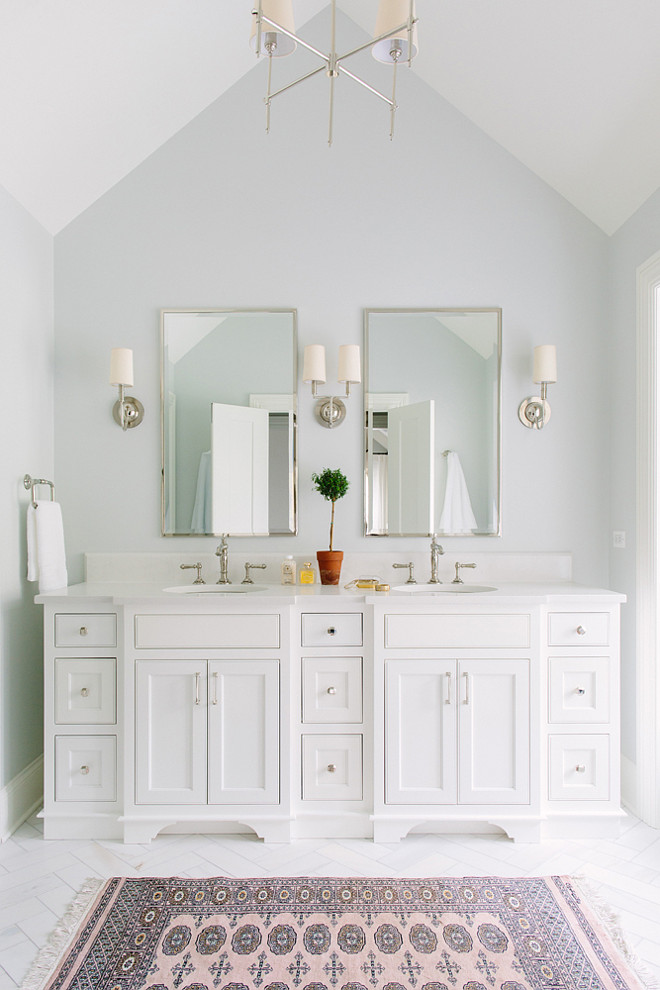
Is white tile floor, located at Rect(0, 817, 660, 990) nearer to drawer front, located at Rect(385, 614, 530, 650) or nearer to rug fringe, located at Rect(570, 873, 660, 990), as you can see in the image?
rug fringe, located at Rect(570, 873, 660, 990)

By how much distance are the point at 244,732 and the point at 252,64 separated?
2.79 m

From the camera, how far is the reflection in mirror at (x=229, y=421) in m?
2.85

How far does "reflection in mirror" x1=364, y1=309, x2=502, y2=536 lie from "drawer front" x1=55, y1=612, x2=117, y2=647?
3.78 ft

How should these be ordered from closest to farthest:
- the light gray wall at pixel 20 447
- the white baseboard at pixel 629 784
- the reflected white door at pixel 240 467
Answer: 1. the light gray wall at pixel 20 447
2. the white baseboard at pixel 629 784
3. the reflected white door at pixel 240 467

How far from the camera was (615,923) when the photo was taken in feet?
6.04

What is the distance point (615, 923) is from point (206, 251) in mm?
2867

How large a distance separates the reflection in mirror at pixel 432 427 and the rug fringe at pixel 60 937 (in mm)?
1659

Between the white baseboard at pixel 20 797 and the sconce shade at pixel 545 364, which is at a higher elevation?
the sconce shade at pixel 545 364

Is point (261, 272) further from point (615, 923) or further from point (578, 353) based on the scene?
point (615, 923)

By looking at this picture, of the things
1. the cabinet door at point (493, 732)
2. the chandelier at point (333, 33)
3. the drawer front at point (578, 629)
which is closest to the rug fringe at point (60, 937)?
the cabinet door at point (493, 732)

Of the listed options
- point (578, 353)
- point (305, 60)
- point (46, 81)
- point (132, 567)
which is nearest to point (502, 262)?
point (578, 353)

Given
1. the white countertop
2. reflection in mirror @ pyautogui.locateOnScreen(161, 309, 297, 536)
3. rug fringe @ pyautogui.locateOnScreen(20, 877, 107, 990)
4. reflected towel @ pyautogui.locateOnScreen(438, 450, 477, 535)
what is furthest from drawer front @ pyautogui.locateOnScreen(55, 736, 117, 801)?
reflected towel @ pyautogui.locateOnScreen(438, 450, 477, 535)

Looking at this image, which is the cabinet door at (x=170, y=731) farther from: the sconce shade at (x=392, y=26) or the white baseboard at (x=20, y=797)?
the sconce shade at (x=392, y=26)

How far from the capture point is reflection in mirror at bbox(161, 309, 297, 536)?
285 centimetres
